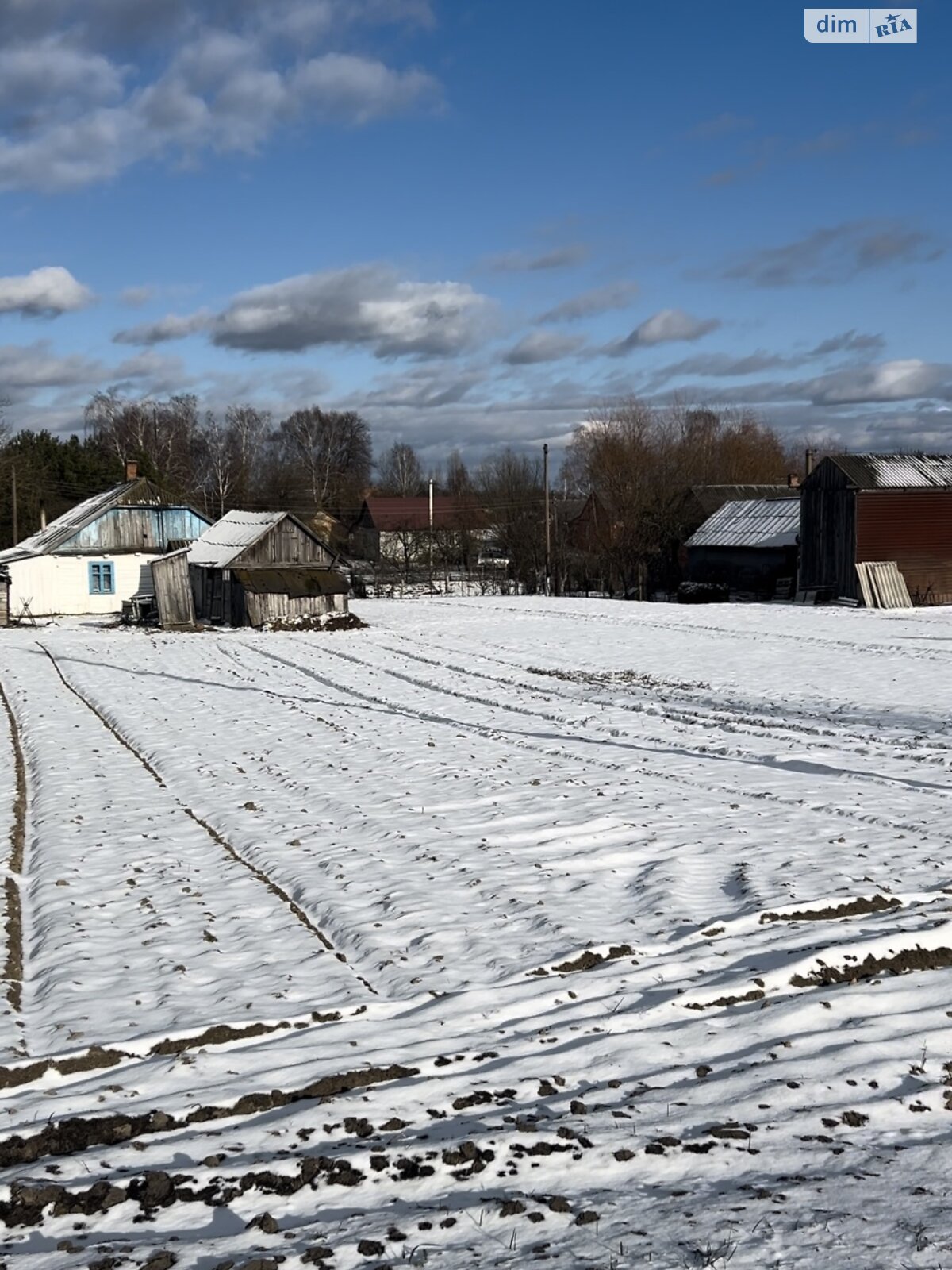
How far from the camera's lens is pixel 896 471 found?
45906 mm

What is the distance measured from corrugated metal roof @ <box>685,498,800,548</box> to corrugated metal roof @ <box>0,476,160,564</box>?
80.3 feet

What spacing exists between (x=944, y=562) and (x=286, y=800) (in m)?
38.1

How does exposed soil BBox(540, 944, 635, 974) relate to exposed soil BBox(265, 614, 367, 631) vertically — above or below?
below

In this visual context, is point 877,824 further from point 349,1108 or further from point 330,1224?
point 330,1224

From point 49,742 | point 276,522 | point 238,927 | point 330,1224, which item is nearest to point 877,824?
point 238,927

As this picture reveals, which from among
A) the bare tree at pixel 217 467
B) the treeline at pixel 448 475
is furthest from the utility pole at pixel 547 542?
the bare tree at pixel 217 467

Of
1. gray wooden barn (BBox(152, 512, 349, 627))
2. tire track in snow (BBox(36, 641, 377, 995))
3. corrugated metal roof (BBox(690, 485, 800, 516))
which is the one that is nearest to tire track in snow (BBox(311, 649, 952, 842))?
tire track in snow (BBox(36, 641, 377, 995))

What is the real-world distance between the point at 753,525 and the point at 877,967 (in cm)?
4737

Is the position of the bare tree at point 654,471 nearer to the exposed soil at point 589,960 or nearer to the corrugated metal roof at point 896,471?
the corrugated metal roof at point 896,471

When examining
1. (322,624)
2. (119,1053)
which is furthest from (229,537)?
(119,1053)

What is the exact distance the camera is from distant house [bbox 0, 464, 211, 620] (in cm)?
4762

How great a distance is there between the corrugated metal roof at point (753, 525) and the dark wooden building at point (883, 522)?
4285mm

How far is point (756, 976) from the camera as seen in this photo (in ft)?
24.3

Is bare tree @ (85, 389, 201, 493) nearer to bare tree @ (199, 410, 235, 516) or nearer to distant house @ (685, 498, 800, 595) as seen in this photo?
bare tree @ (199, 410, 235, 516)
